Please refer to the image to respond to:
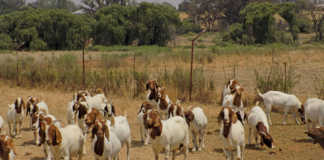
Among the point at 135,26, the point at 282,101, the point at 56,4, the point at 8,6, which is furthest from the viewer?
the point at 56,4

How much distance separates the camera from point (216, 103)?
51.0 feet

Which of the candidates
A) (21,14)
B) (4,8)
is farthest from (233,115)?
(4,8)

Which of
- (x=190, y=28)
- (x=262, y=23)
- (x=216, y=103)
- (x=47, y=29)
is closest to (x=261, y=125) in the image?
(x=216, y=103)

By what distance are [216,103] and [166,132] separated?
814cm

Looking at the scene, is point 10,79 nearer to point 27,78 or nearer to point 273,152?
point 27,78

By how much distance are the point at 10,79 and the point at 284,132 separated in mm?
13955

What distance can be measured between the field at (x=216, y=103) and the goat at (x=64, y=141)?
1.63 m

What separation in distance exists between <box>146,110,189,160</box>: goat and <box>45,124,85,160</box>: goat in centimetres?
148

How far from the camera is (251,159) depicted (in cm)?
897

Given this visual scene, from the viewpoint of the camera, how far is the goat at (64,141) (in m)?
7.18

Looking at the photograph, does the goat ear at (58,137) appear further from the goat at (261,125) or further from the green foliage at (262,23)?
the green foliage at (262,23)

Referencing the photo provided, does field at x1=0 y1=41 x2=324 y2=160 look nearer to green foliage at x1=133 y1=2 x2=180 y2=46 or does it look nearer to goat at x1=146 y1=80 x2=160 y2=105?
goat at x1=146 y1=80 x2=160 y2=105

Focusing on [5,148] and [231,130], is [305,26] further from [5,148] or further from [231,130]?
[5,148]

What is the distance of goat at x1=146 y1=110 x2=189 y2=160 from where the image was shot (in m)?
7.36
